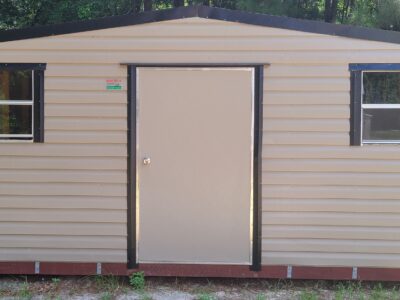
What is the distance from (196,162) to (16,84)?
1.90 metres

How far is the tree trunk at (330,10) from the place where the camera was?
1502cm

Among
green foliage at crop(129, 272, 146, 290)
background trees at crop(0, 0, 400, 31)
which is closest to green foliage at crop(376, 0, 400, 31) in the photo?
background trees at crop(0, 0, 400, 31)

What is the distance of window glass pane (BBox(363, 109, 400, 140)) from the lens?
208 inches

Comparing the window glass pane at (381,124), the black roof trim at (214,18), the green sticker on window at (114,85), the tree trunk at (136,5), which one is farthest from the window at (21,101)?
the tree trunk at (136,5)

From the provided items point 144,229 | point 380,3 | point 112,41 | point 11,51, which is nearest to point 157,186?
point 144,229

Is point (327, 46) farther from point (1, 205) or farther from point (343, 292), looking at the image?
point (1, 205)

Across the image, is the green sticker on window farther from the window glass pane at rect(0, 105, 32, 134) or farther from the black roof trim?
the window glass pane at rect(0, 105, 32, 134)

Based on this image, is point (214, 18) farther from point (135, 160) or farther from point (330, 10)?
point (330, 10)

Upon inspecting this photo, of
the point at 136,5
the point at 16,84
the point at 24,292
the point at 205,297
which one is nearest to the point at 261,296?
the point at 205,297

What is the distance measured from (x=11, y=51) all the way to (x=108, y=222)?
1.90 m

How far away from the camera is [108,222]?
544 centimetres

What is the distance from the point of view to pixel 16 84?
17.8ft

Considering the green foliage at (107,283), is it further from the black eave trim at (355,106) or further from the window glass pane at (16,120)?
the black eave trim at (355,106)

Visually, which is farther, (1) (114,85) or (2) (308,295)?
(1) (114,85)
